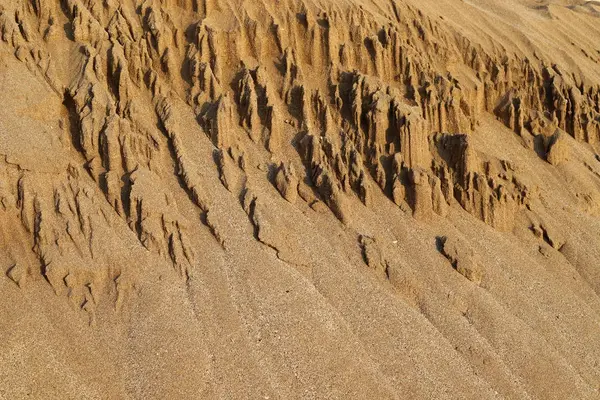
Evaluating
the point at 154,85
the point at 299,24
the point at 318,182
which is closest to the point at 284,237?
the point at 318,182

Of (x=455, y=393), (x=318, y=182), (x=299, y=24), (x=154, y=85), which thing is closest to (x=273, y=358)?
(x=455, y=393)

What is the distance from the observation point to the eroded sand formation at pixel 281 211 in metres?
21.2

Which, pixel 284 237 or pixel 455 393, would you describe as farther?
pixel 284 237

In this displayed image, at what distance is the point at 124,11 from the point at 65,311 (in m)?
15.5

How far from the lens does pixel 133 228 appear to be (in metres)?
23.7

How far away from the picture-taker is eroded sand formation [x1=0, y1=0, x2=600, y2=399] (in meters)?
21.2

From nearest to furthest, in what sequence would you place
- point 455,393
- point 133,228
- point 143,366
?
1. point 143,366
2. point 455,393
3. point 133,228

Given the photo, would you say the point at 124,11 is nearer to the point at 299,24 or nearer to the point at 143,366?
the point at 299,24

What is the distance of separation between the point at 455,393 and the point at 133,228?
1499cm

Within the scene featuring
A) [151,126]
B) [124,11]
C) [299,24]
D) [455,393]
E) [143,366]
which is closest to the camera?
[143,366]

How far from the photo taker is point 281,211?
26141mm

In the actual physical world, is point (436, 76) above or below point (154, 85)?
above

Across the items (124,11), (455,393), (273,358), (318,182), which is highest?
(124,11)

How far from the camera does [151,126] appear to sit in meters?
26.2
